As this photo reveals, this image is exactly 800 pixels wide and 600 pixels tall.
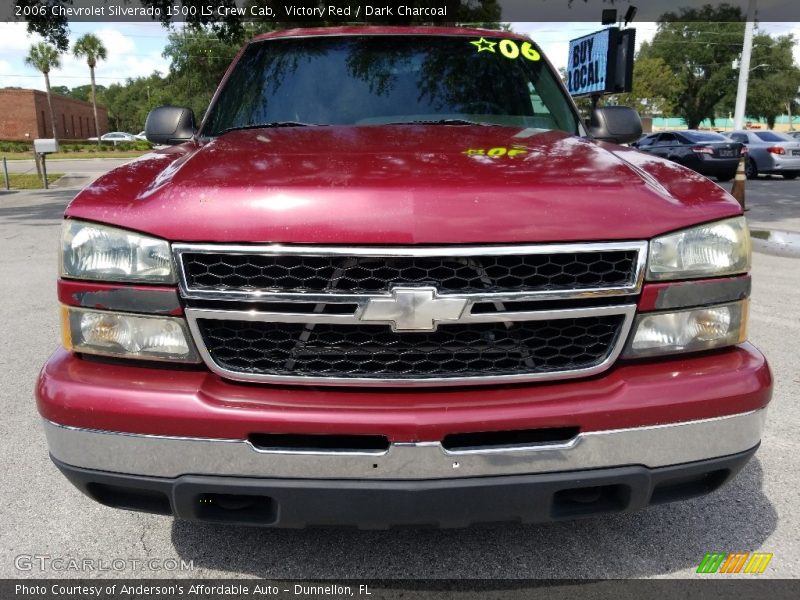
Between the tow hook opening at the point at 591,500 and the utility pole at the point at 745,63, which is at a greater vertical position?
the utility pole at the point at 745,63

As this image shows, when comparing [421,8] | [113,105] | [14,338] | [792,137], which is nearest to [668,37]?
[792,137]

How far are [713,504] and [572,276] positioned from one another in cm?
144

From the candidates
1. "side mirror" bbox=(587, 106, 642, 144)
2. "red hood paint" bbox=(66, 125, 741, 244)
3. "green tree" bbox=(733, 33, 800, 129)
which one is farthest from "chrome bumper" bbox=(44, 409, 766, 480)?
"green tree" bbox=(733, 33, 800, 129)

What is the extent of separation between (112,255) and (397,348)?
2.71 ft

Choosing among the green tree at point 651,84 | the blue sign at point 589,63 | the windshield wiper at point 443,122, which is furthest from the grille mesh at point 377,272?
the green tree at point 651,84

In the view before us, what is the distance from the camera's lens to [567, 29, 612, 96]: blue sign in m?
17.7

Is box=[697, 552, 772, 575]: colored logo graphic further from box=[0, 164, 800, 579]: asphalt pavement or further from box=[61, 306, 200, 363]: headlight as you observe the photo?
box=[61, 306, 200, 363]: headlight

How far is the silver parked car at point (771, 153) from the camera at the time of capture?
19.7 metres

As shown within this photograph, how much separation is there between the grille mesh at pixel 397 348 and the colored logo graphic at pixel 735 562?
3.14 feet

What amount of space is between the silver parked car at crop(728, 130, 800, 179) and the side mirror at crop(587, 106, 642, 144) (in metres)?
19.0

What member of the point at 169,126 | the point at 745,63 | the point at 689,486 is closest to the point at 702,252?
the point at 689,486

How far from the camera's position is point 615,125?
11.3 ft

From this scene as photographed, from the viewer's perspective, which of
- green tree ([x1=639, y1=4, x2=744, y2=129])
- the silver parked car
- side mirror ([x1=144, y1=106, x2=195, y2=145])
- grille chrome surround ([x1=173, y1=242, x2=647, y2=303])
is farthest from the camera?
green tree ([x1=639, y1=4, x2=744, y2=129])

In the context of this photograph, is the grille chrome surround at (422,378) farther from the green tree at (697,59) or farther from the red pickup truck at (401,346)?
the green tree at (697,59)
